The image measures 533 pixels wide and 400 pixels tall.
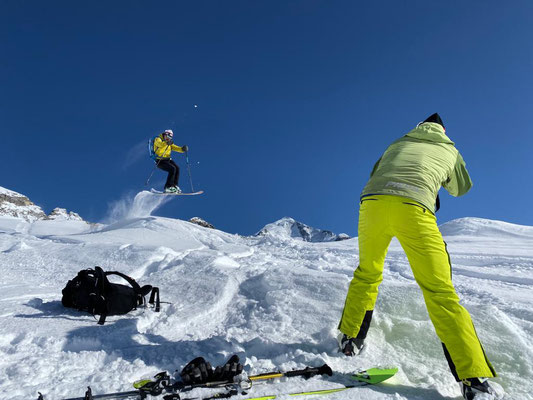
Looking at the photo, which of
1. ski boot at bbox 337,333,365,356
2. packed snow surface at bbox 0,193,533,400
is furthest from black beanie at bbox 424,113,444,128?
ski boot at bbox 337,333,365,356

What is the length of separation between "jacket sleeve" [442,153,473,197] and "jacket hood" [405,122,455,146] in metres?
0.24

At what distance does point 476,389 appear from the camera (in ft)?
7.59

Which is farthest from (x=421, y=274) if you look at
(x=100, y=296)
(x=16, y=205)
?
(x=16, y=205)

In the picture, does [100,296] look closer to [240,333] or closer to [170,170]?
[240,333]

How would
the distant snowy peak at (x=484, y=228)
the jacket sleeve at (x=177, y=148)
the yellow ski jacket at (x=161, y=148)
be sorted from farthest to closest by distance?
the jacket sleeve at (x=177, y=148), the yellow ski jacket at (x=161, y=148), the distant snowy peak at (x=484, y=228)

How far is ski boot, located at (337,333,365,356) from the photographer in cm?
304

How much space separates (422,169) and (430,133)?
59cm

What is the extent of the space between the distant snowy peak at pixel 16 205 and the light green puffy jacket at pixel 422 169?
134625 millimetres

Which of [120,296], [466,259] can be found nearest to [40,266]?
[120,296]

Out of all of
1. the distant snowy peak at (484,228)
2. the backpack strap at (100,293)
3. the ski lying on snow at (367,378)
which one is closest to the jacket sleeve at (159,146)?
the backpack strap at (100,293)

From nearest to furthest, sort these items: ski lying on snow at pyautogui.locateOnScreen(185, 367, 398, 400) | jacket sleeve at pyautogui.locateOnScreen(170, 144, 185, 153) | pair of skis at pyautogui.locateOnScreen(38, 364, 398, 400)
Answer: pair of skis at pyautogui.locateOnScreen(38, 364, 398, 400) → ski lying on snow at pyautogui.locateOnScreen(185, 367, 398, 400) → jacket sleeve at pyautogui.locateOnScreen(170, 144, 185, 153)

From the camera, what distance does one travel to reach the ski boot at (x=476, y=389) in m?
2.28

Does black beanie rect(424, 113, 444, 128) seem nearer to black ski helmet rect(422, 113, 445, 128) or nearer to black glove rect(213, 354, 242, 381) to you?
black ski helmet rect(422, 113, 445, 128)

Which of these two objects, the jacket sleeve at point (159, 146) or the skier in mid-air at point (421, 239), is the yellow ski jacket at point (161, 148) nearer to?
the jacket sleeve at point (159, 146)
